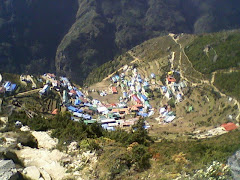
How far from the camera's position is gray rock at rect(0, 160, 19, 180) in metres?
12.1

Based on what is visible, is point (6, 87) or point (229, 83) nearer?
point (229, 83)

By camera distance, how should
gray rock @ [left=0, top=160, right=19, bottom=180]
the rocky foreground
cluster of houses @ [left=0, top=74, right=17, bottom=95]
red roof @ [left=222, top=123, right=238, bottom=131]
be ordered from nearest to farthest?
gray rock @ [left=0, top=160, right=19, bottom=180]
the rocky foreground
red roof @ [left=222, top=123, right=238, bottom=131]
cluster of houses @ [left=0, top=74, right=17, bottom=95]

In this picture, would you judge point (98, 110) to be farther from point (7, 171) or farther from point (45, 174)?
point (7, 171)

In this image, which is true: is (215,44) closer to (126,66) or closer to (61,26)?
(126,66)

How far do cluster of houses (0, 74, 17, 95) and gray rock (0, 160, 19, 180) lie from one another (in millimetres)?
48337

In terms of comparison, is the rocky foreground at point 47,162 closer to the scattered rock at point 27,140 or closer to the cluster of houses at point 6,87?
the scattered rock at point 27,140

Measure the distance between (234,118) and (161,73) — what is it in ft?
110

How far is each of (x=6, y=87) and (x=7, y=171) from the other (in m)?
52.0

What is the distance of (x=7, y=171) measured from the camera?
41.0 feet

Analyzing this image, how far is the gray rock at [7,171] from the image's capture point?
475 inches

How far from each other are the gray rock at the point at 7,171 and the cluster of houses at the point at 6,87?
159 ft

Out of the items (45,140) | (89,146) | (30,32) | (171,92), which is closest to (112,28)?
(30,32)

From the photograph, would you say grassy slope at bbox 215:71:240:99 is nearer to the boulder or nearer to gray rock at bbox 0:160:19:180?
the boulder

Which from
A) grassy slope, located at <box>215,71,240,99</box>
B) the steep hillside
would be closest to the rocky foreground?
grassy slope, located at <box>215,71,240,99</box>
